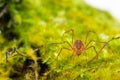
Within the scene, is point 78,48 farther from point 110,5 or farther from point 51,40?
point 110,5

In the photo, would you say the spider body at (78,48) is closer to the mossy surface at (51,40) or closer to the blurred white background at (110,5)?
the mossy surface at (51,40)

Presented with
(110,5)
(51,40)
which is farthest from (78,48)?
(110,5)

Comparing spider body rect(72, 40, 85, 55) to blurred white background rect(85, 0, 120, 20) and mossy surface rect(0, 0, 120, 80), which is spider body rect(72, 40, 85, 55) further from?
blurred white background rect(85, 0, 120, 20)

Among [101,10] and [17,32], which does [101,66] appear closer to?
[17,32]

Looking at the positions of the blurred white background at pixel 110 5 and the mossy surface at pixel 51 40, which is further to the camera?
the blurred white background at pixel 110 5

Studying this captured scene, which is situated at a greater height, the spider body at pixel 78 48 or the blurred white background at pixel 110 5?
the blurred white background at pixel 110 5

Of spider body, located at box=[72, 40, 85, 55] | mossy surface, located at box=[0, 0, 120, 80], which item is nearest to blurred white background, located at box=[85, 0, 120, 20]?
mossy surface, located at box=[0, 0, 120, 80]

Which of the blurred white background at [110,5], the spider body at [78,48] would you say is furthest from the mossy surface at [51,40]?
the blurred white background at [110,5]
